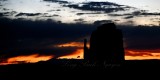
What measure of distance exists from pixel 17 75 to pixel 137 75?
25.6 m

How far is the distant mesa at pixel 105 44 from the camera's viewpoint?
470 ft

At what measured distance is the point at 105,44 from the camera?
151m

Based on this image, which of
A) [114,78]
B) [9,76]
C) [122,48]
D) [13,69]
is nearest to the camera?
[114,78]

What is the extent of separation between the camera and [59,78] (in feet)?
206

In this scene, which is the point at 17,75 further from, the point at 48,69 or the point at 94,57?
the point at 94,57

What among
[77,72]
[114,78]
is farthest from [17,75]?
[114,78]

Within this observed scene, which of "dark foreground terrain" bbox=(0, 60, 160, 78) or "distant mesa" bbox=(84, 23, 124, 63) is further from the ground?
"dark foreground terrain" bbox=(0, 60, 160, 78)

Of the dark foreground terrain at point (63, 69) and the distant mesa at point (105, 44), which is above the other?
the dark foreground terrain at point (63, 69)

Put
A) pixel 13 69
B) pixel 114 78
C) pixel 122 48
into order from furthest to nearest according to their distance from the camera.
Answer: pixel 122 48 → pixel 13 69 → pixel 114 78

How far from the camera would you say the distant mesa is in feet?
470

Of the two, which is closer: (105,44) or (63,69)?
(63,69)

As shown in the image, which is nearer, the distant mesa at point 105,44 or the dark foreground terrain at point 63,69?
the dark foreground terrain at point 63,69

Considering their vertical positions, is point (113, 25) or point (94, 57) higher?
point (113, 25)

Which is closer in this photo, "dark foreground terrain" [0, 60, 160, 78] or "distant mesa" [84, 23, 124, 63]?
"dark foreground terrain" [0, 60, 160, 78]
